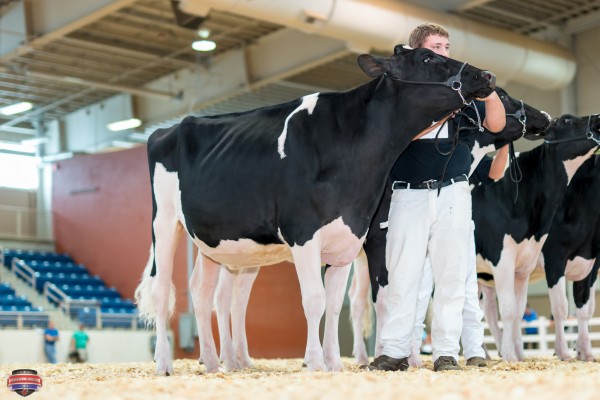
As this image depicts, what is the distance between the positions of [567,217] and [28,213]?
77.9 ft

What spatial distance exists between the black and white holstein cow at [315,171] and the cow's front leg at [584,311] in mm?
3359

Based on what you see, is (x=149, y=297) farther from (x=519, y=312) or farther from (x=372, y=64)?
(x=519, y=312)

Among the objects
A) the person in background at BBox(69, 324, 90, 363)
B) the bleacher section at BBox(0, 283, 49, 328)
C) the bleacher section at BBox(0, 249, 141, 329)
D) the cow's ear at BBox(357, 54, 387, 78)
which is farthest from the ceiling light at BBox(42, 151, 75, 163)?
the cow's ear at BBox(357, 54, 387, 78)

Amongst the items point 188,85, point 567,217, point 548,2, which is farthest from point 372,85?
point 188,85

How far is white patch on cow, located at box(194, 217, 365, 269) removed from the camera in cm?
590

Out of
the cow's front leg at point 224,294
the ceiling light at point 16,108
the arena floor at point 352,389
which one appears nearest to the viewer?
the arena floor at point 352,389

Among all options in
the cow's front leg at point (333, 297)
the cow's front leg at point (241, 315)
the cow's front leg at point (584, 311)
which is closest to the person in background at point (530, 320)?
the cow's front leg at point (584, 311)

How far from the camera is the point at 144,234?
25578mm

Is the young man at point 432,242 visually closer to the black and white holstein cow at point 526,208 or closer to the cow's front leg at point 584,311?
the black and white holstein cow at point 526,208

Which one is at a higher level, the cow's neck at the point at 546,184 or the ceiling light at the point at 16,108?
the ceiling light at the point at 16,108

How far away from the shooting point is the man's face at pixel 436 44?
20.6ft

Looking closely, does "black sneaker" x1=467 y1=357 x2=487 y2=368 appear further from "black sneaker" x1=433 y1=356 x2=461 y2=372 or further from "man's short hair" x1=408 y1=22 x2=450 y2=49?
"man's short hair" x1=408 y1=22 x2=450 y2=49

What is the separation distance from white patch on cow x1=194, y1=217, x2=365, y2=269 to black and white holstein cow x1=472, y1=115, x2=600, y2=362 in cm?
262

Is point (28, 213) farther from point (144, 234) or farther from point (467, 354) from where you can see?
point (467, 354)
